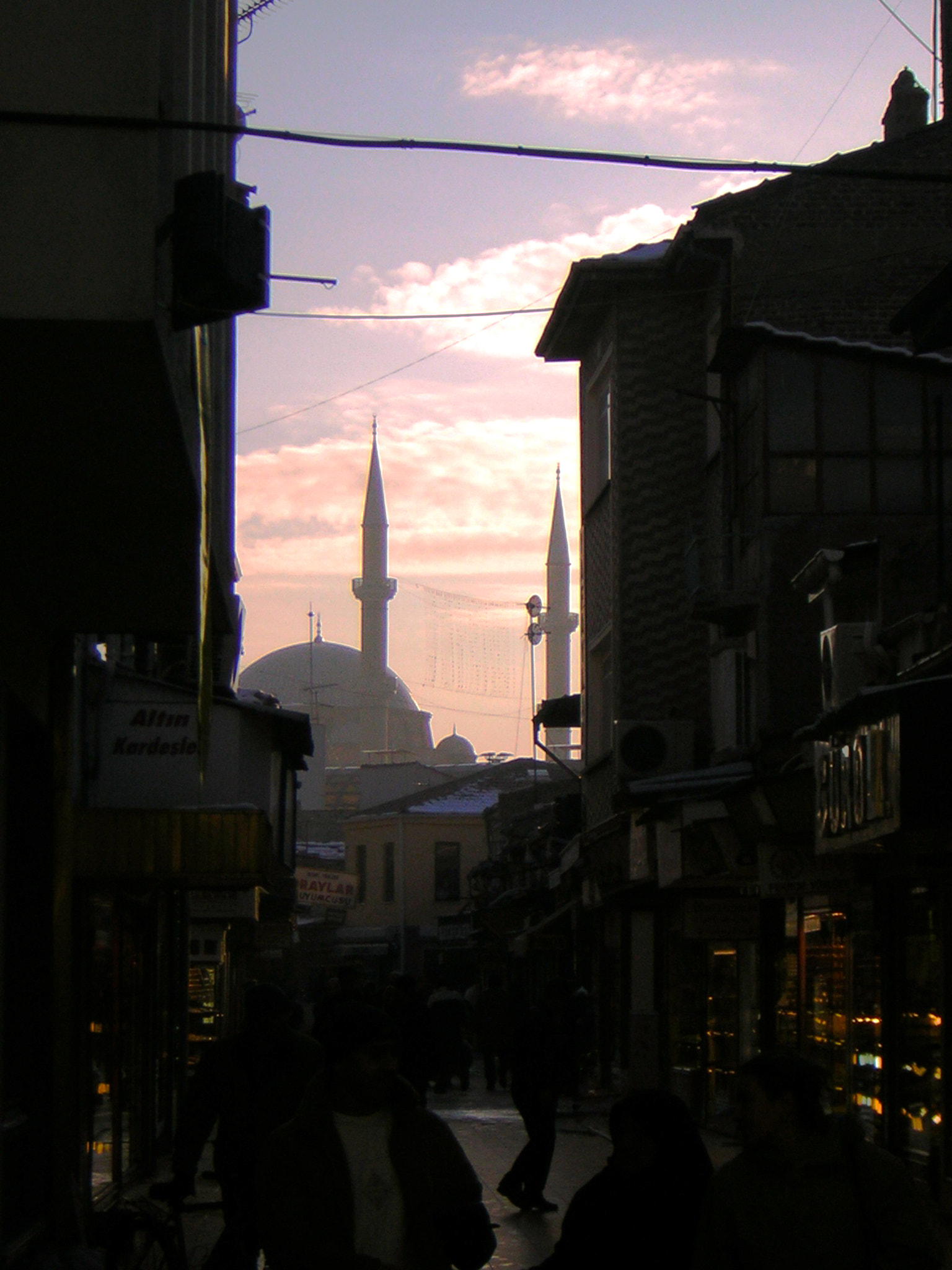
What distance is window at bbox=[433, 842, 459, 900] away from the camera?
2662 inches

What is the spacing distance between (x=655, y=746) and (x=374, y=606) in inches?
3960

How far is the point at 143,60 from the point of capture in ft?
21.9

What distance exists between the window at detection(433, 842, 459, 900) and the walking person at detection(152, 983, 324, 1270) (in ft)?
195

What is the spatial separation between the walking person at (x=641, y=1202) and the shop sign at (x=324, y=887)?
44.2 meters

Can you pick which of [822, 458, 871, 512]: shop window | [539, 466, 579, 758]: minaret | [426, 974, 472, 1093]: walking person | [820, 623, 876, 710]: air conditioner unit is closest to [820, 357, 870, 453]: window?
[822, 458, 871, 512]: shop window

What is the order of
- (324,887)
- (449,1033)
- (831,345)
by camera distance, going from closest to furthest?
1. (831,345)
2. (449,1033)
3. (324,887)

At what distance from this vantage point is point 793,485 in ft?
68.6

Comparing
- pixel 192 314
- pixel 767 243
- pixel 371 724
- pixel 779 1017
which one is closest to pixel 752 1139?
pixel 192 314

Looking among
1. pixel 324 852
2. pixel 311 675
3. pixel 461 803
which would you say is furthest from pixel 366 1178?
pixel 311 675

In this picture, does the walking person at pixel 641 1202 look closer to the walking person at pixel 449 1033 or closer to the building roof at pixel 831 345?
the building roof at pixel 831 345

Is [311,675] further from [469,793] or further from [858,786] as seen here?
[858,786]

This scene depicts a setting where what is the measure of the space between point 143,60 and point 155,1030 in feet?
40.0

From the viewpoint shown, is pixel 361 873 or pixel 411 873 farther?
pixel 361 873

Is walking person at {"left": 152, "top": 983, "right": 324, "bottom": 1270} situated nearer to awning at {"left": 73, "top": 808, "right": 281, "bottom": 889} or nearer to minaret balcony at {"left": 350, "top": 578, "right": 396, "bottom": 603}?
awning at {"left": 73, "top": 808, "right": 281, "bottom": 889}
